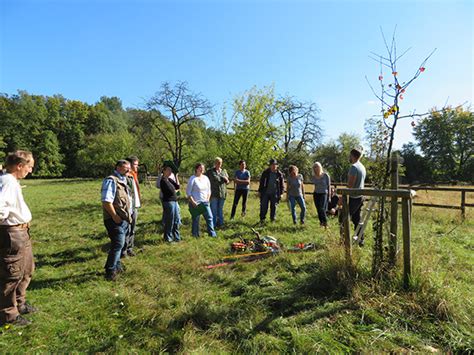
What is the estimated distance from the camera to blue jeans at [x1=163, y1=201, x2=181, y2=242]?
6105mm

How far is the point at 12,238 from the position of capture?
310 centimetres

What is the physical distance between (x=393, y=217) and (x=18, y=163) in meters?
4.57

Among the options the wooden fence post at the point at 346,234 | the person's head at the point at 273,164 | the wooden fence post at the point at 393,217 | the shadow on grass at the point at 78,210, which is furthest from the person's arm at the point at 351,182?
the shadow on grass at the point at 78,210

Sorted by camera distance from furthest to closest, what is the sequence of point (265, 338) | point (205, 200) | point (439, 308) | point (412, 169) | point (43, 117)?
point (43, 117)
point (412, 169)
point (205, 200)
point (439, 308)
point (265, 338)

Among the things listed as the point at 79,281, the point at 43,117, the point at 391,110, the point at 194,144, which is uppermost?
the point at 43,117

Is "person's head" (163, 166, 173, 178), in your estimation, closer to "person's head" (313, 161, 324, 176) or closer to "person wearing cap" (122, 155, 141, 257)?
"person wearing cap" (122, 155, 141, 257)

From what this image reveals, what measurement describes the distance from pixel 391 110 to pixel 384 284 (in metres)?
2.19

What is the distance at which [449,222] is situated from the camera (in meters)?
8.34

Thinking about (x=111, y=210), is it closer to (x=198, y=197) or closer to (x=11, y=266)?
(x=11, y=266)

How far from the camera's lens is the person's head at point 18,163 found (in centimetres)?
322

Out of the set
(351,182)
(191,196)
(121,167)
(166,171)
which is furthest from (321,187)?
(121,167)

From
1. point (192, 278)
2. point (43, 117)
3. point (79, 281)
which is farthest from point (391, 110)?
point (43, 117)

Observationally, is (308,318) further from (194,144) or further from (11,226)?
(194,144)

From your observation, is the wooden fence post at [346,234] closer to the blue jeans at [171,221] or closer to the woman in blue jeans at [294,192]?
the blue jeans at [171,221]
